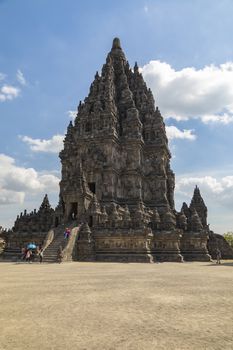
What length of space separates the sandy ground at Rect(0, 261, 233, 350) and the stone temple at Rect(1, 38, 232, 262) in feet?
59.6

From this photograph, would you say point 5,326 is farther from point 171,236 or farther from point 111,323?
point 171,236

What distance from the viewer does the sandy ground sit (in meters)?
6.08

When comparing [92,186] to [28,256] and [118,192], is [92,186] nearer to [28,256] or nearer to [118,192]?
[118,192]

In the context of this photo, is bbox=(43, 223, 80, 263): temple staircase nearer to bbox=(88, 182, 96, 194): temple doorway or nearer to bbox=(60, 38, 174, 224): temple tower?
bbox=(60, 38, 174, 224): temple tower

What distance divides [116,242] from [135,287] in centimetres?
1999

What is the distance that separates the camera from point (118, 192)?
44438mm

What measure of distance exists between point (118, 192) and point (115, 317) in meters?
36.6

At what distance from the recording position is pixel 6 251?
35000mm

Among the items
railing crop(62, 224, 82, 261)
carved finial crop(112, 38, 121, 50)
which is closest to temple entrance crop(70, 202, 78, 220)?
railing crop(62, 224, 82, 261)

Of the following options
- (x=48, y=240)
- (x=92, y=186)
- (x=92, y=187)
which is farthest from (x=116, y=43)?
(x=48, y=240)

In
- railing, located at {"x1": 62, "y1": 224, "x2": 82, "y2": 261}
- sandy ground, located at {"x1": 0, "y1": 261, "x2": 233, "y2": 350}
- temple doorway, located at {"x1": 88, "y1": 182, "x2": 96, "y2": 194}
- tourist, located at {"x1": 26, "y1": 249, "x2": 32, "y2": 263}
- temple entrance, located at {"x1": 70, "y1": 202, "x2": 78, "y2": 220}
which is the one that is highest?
temple doorway, located at {"x1": 88, "y1": 182, "x2": 96, "y2": 194}

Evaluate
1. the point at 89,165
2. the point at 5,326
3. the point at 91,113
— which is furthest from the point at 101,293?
the point at 91,113

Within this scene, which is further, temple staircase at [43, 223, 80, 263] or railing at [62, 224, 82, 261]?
railing at [62, 224, 82, 261]

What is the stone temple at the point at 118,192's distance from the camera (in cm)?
3253
